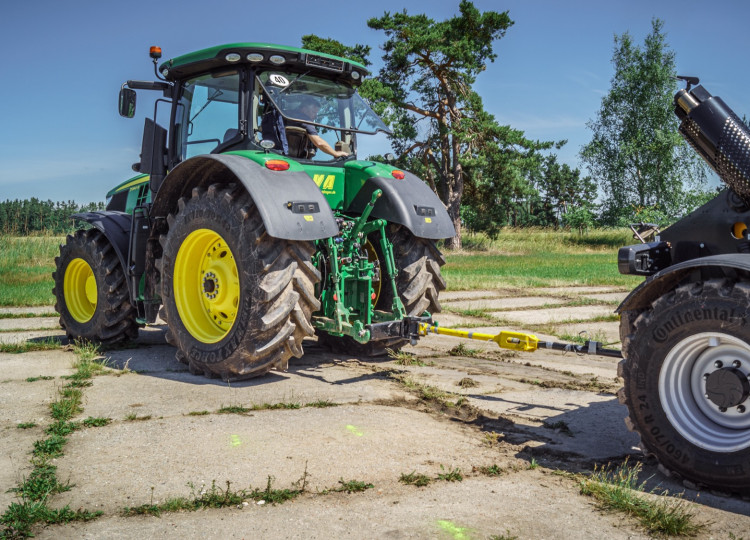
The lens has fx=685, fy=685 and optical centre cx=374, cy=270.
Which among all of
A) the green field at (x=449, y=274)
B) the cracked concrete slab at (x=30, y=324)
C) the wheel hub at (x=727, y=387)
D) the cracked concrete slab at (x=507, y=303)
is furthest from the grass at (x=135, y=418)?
the green field at (x=449, y=274)

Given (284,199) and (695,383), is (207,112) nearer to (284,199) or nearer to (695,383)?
(284,199)

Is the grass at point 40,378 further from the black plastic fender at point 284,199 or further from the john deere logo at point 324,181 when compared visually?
the john deere logo at point 324,181

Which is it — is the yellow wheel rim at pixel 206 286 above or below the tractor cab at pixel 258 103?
below

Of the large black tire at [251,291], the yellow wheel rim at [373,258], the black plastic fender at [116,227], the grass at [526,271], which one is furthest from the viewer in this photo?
the grass at [526,271]

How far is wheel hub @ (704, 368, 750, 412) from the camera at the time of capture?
3.21m

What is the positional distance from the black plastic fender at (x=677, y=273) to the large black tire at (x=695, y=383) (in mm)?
88

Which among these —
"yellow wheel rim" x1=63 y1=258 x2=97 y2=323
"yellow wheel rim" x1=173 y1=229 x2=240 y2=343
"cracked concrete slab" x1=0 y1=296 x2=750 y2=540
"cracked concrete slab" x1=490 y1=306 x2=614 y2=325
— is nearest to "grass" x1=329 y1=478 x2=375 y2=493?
"cracked concrete slab" x1=0 y1=296 x2=750 y2=540

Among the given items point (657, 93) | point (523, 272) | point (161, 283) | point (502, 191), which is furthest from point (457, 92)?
point (161, 283)

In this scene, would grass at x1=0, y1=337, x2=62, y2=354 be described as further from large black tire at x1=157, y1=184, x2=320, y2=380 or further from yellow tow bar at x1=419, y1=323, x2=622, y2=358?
yellow tow bar at x1=419, y1=323, x2=622, y2=358

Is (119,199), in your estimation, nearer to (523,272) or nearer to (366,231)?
(366,231)

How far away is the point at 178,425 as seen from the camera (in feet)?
13.9

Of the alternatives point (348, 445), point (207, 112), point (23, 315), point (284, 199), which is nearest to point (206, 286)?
point (284, 199)

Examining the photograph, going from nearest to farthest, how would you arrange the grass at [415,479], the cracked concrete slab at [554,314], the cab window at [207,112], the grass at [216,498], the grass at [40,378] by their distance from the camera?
the grass at [216,498] < the grass at [415,479] < the grass at [40,378] < the cab window at [207,112] < the cracked concrete slab at [554,314]

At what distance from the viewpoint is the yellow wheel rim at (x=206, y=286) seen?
573 centimetres
